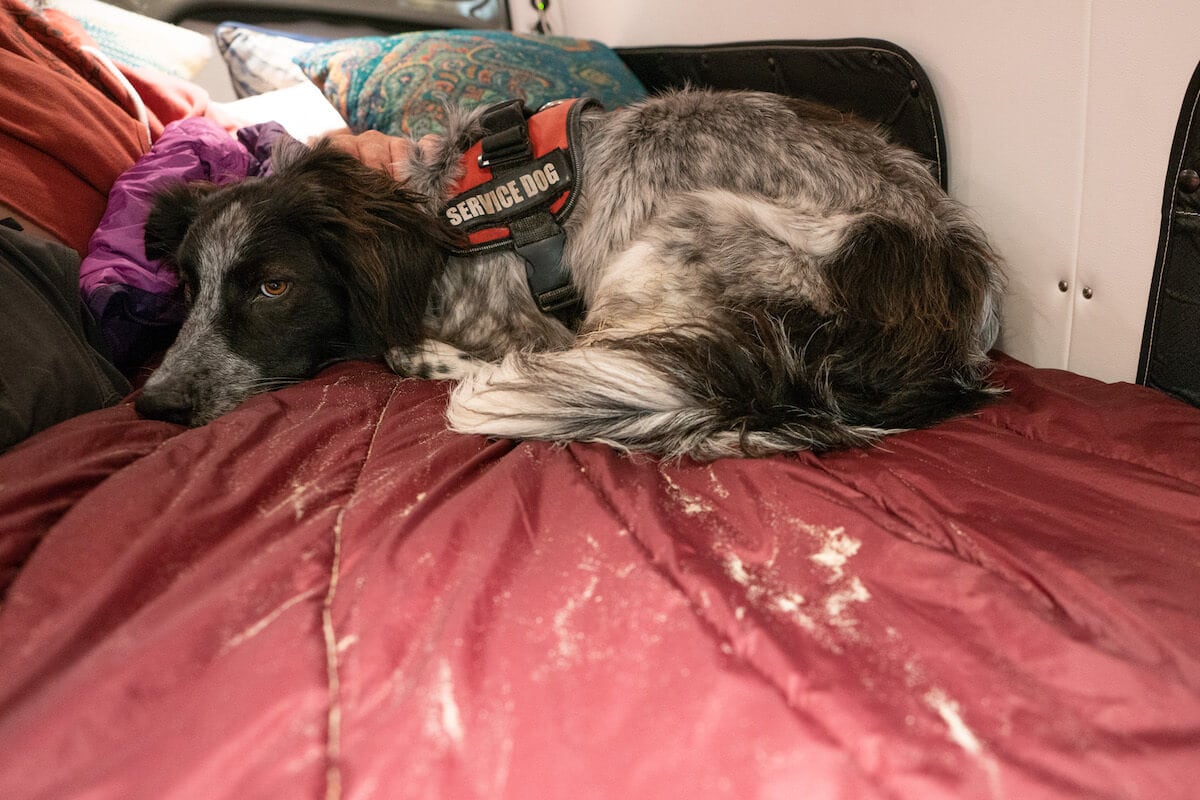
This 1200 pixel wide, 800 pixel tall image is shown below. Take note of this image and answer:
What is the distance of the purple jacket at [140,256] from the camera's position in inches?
68.5

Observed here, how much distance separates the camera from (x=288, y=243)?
1708 millimetres

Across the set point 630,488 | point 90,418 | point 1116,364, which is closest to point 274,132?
point 90,418

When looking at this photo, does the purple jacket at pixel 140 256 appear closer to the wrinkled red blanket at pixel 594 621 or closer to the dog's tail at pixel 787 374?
the wrinkled red blanket at pixel 594 621

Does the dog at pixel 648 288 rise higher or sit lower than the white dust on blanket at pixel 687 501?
higher

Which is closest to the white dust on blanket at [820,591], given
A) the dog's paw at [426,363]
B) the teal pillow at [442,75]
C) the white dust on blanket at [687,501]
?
the white dust on blanket at [687,501]

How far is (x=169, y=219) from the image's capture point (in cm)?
182

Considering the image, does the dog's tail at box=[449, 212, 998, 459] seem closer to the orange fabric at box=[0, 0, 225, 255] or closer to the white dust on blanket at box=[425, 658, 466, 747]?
the white dust on blanket at box=[425, 658, 466, 747]

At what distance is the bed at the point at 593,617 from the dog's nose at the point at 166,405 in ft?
0.42

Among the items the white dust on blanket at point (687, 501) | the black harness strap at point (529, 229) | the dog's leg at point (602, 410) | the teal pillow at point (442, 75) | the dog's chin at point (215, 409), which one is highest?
the teal pillow at point (442, 75)

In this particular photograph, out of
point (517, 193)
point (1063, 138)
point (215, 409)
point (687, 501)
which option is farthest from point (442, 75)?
point (687, 501)

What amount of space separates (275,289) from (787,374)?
1192 mm

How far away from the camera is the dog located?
1.44 m

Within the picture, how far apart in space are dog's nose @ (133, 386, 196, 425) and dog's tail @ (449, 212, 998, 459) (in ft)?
1.91

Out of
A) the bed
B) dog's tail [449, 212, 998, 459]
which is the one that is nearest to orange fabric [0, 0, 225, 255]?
the bed
